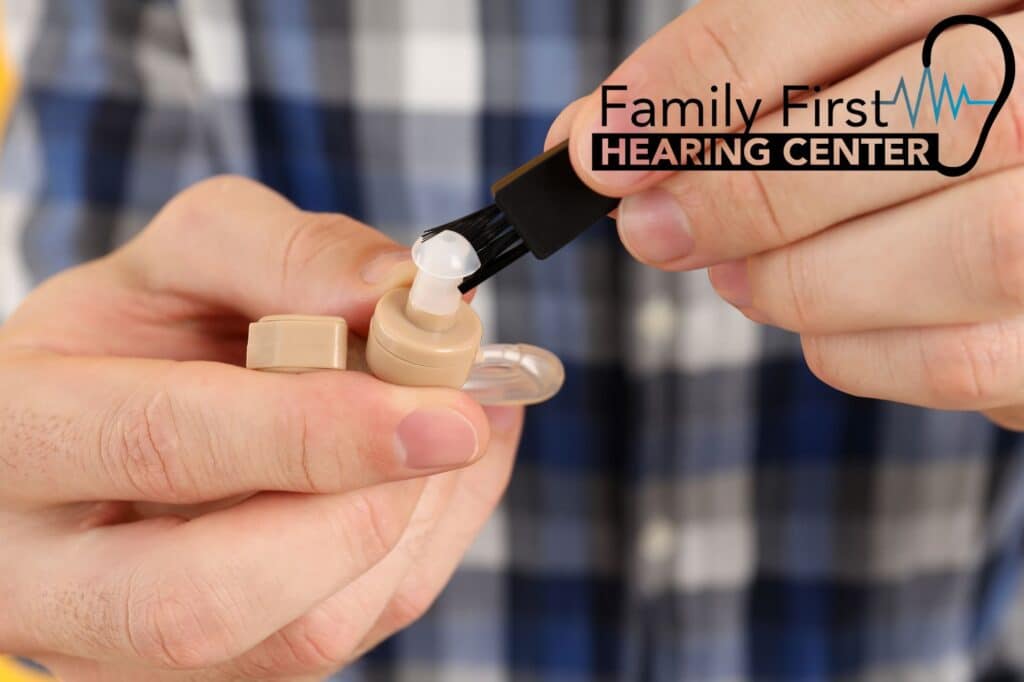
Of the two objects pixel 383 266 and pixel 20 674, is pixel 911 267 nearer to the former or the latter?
pixel 383 266

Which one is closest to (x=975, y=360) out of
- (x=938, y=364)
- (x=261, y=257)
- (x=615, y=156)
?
(x=938, y=364)

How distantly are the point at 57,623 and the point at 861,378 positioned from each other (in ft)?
1.78

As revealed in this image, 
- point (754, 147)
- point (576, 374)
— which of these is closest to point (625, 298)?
point (576, 374)

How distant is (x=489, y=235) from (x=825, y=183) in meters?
0.20

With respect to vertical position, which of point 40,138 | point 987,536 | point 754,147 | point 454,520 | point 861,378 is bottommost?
point 987,536

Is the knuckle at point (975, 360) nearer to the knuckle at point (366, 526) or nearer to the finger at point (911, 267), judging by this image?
the finger at point (911, 267)

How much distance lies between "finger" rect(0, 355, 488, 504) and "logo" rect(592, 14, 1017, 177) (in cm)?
19

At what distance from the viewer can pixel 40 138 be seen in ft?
3.57

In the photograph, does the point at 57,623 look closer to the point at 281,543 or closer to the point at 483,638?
the point at 281,543

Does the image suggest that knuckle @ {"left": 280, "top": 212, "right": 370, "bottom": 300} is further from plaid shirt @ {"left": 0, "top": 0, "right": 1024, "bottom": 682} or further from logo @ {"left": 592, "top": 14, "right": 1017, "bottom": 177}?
plaid shirt @ {"left": 0, "top": 0, "right": 1024, "bottom": 682}

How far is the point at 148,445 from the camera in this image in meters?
0.56

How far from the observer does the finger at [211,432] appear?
1.75ft

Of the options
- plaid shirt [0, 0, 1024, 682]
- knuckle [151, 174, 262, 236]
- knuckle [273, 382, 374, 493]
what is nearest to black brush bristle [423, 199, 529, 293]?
knuckle [273, 382, 374, 493]

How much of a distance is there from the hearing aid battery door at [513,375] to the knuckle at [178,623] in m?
0.22
